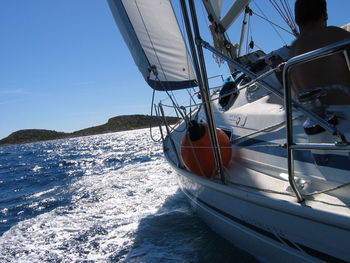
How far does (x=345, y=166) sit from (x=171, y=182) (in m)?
5.24

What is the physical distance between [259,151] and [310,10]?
1.28 m

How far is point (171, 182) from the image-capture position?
7.04m

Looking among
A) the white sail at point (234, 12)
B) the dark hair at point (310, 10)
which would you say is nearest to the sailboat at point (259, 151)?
the dark hair at point (310, 10)

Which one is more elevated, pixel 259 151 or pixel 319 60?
pixel 319 60

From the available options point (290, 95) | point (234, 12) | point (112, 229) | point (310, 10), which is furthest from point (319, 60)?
point (234, 12)

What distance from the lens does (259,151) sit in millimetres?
2945

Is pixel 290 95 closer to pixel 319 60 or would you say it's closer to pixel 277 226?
pixel 319 60

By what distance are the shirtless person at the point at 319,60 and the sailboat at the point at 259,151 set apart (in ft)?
0.37

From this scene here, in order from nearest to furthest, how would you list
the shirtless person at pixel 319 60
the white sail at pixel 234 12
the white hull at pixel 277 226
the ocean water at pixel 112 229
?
the white hull at pixel 277 226
the shirtless person at pixel 319 60
the ocean water at pixel 112 229
the white sail at pixel 234 12

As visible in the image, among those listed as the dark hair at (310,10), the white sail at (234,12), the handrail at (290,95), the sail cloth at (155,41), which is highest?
the white sail at (234,12)

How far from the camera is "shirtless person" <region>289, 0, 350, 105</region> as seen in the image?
2.09 meters

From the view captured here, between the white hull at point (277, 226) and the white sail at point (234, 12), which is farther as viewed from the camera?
the white sail at point (234, 12)

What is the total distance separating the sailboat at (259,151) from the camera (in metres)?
1.70

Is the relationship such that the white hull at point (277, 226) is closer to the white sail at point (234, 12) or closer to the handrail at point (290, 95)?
the handrail at point (290, 95)
